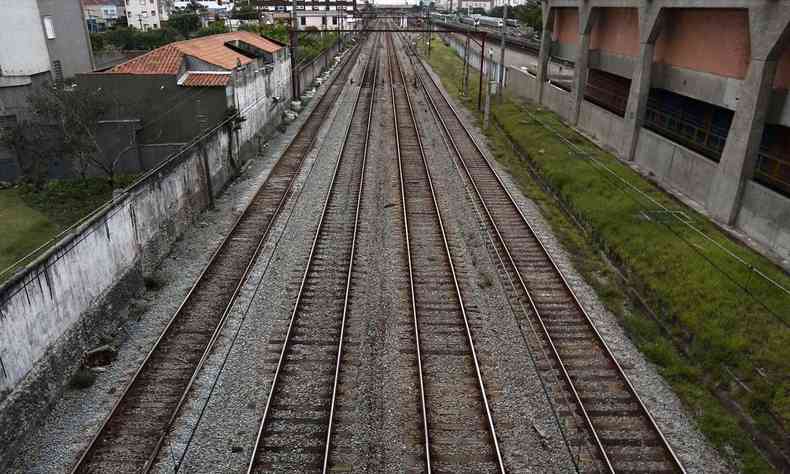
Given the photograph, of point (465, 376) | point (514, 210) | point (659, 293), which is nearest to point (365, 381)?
point (465, 376)

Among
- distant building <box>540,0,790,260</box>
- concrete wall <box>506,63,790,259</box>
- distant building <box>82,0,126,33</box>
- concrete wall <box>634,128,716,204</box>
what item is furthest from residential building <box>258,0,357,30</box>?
concrete wall <box>634,128,716,204</box>

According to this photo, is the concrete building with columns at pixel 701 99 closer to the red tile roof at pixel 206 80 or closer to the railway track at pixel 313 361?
the railway track at pixel 313 361

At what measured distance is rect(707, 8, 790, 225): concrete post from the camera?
641 inches

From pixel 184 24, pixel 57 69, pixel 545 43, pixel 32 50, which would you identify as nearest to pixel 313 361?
pixel 32 50

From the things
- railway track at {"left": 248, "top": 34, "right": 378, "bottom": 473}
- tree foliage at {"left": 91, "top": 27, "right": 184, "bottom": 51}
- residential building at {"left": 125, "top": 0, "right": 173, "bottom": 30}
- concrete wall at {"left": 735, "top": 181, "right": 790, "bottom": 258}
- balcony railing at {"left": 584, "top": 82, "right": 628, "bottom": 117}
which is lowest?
railway track at {"left": 248, "top": 34, "right": 378, "bottom": 473}

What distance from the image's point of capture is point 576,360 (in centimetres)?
1219

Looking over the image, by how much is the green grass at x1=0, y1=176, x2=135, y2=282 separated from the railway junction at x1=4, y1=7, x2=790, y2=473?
5.55 m

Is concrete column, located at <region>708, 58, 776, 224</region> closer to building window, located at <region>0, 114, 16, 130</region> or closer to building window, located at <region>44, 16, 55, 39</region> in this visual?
building window, located at <region>0, 114, 16, 130</region>

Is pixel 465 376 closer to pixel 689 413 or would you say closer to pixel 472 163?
pixel 689 413

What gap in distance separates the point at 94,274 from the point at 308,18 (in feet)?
369

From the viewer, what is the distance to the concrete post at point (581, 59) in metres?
32.6

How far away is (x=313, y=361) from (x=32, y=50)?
30.3m

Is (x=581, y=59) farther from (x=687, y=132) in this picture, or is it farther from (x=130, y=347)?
(x=130, y=347)

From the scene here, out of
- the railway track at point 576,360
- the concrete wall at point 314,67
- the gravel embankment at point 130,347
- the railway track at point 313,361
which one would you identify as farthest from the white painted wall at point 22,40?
the railway track at point 576,360
